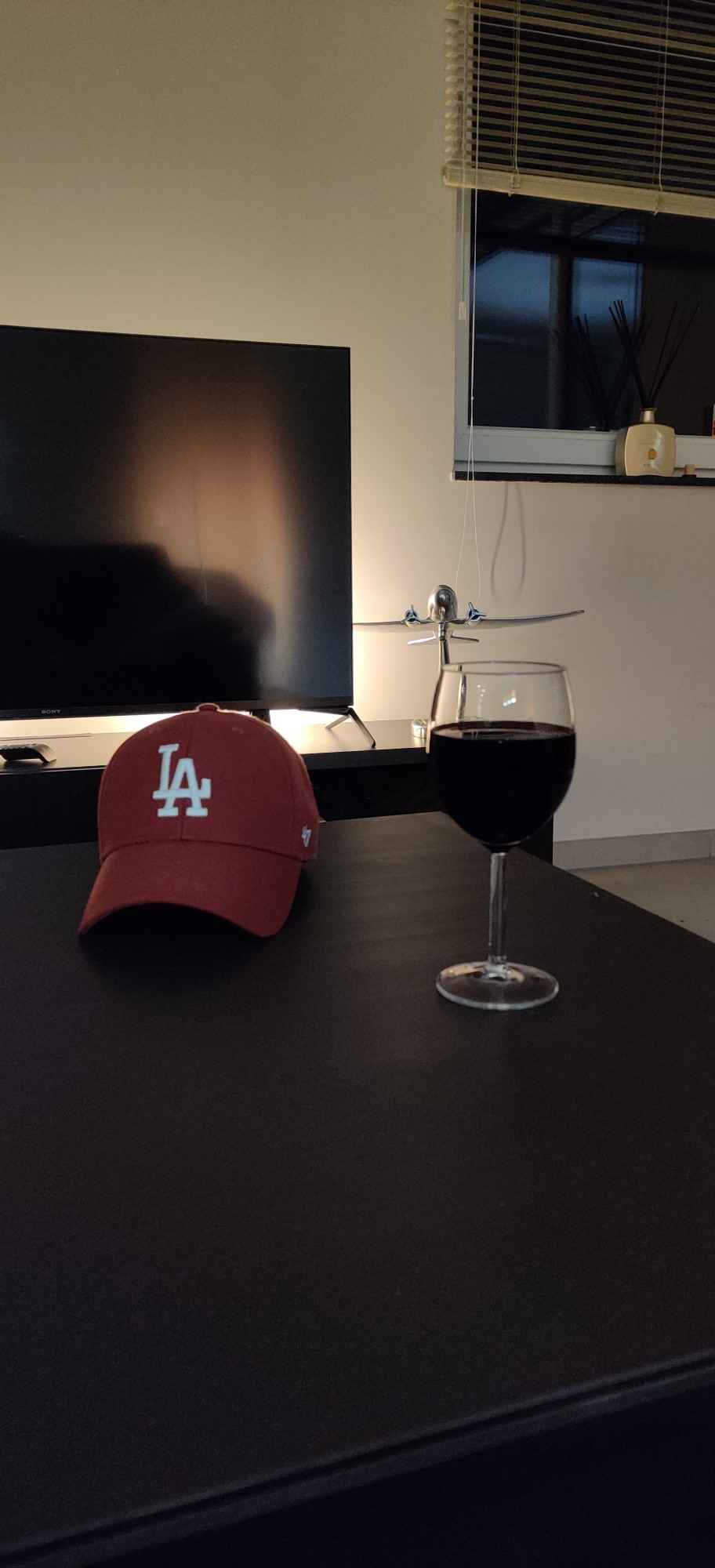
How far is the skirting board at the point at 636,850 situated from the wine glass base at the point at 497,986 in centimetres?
208

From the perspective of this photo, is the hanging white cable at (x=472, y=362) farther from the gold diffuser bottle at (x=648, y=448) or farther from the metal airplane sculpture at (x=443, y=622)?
the gold diffuser bottle at (x=648, y=448)

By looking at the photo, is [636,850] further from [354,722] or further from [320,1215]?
[320,1215]

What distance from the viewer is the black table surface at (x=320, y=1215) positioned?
0.23 metres

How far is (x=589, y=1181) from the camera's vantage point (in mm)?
320

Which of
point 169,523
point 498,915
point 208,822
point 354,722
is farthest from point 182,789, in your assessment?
point 354,722

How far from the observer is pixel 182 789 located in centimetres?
60

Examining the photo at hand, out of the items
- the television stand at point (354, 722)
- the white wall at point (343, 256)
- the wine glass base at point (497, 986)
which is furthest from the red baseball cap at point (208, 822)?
the white wall at point (343, 256)

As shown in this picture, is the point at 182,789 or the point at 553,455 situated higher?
the point at 553,455

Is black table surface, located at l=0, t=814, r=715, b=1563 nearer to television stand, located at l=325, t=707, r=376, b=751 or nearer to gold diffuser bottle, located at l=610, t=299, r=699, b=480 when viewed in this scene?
television stand, located at l=325, t=707, r=376, b=751

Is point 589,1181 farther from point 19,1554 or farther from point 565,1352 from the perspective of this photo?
point 19,1554

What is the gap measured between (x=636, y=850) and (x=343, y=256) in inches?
60.5

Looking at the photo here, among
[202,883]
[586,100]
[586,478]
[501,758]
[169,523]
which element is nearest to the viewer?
[501,758]

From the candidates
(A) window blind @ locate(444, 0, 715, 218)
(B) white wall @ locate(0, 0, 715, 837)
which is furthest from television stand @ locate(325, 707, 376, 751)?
(A) window blind @ locate(444, 0, 715, 218)

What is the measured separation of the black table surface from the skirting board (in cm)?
Answer: 207
